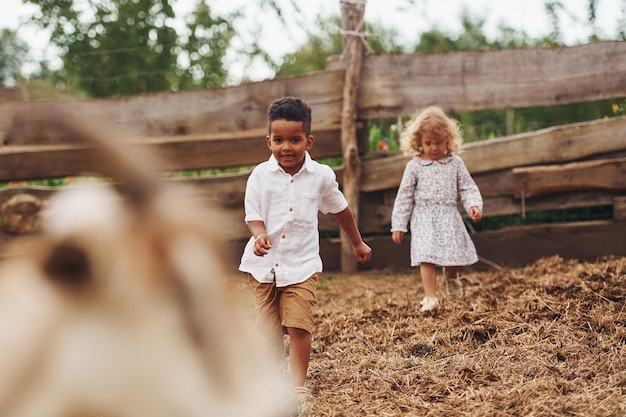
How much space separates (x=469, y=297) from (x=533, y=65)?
2.35 meters

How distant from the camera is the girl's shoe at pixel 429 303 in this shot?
14.3ft

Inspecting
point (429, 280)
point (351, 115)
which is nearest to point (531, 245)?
point (429, 280)

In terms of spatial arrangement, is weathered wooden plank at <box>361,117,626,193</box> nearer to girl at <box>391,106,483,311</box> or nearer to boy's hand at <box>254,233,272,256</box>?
girl at <box>391,106,483,311</box>

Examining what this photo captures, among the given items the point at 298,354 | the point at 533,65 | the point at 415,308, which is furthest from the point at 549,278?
the point at 298,354

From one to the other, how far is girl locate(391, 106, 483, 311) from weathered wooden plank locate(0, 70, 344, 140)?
1.30 m

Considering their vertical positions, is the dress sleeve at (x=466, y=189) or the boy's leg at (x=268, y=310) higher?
the dress sleeve at (x=466, y=189)

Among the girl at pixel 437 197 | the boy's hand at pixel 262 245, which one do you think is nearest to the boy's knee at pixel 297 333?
the boy's hand at pixel 262 245

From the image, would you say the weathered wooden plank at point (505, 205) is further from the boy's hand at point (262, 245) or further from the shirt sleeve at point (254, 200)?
the boy's hand at point (262, 245)

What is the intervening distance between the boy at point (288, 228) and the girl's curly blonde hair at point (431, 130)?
1840 mm

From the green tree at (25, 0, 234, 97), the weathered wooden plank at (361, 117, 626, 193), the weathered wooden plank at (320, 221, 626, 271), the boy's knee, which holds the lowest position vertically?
the boy's knee

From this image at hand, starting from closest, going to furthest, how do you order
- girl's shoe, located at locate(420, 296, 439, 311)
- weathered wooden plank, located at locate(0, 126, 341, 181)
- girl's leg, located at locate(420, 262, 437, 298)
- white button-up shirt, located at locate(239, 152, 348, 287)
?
white button-up shirt, located at locate(239, 152, 348, 287) < girl's shoe, located at locate(420, 296, 439, 311) < girl's leg, located at locate(420, 262, 437, 298) < weathered wooden plank, located at locate(0, 126, 341, 181)

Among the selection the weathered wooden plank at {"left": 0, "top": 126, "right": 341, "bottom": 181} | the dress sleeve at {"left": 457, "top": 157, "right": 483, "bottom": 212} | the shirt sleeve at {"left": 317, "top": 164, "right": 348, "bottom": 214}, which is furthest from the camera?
the weathered wooden plank at {"left": 0, "top": 126, "right": 341, "bottom": 181}

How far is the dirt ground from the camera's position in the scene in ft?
8.81

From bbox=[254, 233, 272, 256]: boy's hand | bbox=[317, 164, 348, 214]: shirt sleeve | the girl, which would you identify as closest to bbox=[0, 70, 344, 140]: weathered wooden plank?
the girl
